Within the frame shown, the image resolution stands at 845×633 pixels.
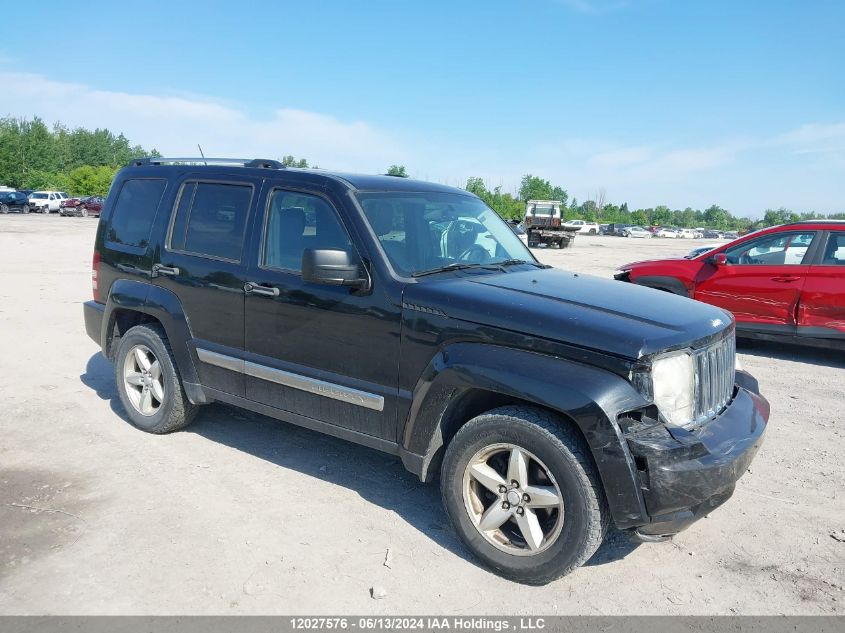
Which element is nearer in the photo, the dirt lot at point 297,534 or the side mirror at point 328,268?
the dirt lot at point 297,534

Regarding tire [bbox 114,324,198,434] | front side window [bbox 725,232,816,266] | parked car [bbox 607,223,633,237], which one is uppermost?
front side window [bbox 725,232,816,266]

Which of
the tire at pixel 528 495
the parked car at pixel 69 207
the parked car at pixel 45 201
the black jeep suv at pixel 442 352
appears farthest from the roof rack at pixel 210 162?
the parked car at pixel 45 201

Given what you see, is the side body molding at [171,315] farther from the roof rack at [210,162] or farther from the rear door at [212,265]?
the roof rack at [210,162]

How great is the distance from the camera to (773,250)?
27.8 ft

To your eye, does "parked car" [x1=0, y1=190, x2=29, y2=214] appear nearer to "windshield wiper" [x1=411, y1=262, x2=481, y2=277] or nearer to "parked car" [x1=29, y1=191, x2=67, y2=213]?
"parked car" [x1=29, y1=191, x2=67, y2=213]

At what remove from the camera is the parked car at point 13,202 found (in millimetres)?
45281

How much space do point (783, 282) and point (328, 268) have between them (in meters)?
6.75

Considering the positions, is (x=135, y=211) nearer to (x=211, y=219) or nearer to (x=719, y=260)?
(x=211, y=219)

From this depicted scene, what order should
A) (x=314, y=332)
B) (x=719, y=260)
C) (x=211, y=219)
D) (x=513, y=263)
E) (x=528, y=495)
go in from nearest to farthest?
(x=528, y=495) → (x=314, y=332) → (x=513, y=263) → (x=211, y=219) → (x=719, y=260)

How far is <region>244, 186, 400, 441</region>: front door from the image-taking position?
3.81 metres

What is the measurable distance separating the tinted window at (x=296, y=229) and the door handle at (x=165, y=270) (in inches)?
35.0

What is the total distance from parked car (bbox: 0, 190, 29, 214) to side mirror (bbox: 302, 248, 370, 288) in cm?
5021

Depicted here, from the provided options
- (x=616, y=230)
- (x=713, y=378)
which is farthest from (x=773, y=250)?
(x=616, y=230)

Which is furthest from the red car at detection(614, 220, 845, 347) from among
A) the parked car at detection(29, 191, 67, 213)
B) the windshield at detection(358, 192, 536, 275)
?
the parked car at detection(29, 191, 67, 213)
